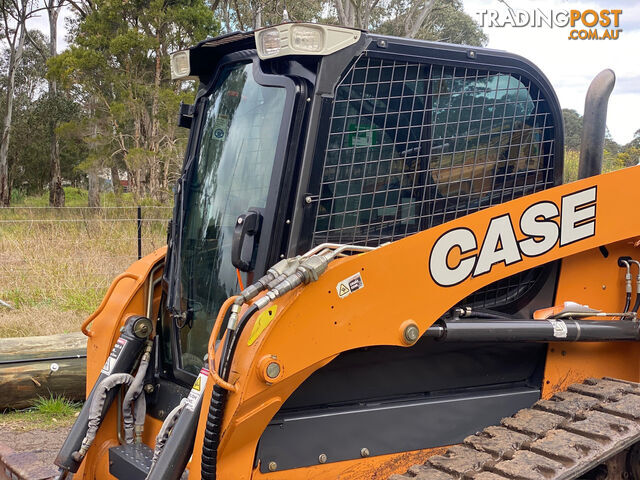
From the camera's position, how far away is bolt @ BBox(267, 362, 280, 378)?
2391 millimetres

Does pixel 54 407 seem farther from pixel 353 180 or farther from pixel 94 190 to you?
pixel 94 190

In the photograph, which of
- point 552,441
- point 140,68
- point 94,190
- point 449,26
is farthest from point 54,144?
point 552,441

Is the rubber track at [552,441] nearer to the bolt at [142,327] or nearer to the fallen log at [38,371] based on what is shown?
the bolt at [142,327]

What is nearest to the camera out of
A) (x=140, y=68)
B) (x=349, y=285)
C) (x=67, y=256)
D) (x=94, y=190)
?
(x=349, y=285)

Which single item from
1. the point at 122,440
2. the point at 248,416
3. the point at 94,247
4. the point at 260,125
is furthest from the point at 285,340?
the point at 94,247

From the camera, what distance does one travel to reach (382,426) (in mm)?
2875

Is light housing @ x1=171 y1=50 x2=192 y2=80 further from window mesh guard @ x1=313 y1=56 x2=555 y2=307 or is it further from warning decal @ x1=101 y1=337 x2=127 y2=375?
warning decal @ x1=101 y1=337 x2=127 y2=375

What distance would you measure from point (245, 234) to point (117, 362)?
116 centimetres

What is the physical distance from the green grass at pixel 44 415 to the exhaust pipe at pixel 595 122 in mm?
4081

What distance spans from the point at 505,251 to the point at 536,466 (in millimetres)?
803

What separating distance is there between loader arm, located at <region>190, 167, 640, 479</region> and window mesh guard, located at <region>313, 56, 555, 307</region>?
231 mm

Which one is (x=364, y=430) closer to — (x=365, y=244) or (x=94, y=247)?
(x=365, y=244)

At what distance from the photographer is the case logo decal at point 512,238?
270cm

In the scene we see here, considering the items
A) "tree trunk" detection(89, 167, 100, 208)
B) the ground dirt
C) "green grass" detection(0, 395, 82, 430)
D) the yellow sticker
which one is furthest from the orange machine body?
"tree trunk" detection(89, 167, 100, 208)
